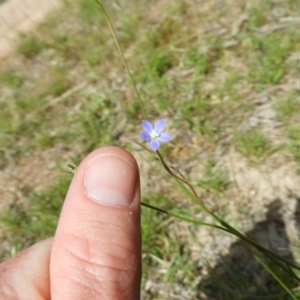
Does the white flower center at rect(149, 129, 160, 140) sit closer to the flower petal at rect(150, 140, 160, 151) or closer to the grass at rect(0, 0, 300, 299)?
the flower petal at rect(150, 140, 160, 151)

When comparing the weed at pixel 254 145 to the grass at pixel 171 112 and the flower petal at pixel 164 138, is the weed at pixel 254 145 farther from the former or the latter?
the flower petal at pixel 164 138

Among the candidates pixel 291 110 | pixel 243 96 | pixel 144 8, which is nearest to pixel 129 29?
pixel 144 8

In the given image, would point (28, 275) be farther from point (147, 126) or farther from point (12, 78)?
point (12, 78)

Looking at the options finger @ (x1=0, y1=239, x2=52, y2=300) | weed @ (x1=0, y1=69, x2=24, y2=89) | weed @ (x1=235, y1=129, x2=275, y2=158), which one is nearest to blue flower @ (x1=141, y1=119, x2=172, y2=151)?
finger @ (x1=0, y1=239, x2=52, y2=300)

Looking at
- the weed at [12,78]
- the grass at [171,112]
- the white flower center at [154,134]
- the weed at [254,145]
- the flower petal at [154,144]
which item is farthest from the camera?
the weed at [12,78]

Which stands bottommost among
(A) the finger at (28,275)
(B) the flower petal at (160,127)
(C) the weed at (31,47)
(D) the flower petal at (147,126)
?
(C) the weed at (31,47)

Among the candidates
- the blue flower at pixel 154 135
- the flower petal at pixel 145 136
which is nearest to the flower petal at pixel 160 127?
the blue flower at pixel 154 135

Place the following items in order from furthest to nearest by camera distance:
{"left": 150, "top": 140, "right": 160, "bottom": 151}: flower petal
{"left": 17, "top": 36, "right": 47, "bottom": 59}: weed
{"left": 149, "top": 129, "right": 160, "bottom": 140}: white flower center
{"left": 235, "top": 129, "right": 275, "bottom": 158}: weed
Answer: {"left": 17, "top": 36, "right": 47, "bottom": 59}: weed < {"left": 235, "top": 129, "right": 275, "bottom": 158}: weed < {"left": 149, "top": 129, "right": 160, "bottom": 140}: white flower center < {"left": 150, "top": 140, "right": 160, "bottom": 151}: flower petal
